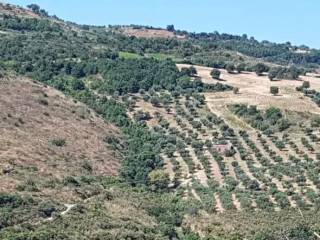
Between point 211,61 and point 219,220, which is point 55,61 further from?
point 219,220

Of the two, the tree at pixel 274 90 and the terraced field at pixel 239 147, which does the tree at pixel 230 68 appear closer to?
the terraced field at pixel 239 147

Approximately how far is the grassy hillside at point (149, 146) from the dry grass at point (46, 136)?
0.90 ft

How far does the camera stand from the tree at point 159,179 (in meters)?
89.4

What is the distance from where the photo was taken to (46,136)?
9881 cm

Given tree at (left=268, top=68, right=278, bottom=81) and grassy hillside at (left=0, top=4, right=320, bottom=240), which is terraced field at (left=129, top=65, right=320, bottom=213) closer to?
grassy hillside at (left=0, top=4, right=320, bottom=240)

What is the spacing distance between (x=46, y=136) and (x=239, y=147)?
27.2 meters

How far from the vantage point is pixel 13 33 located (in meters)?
174

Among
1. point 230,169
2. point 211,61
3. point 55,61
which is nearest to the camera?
point 230,169

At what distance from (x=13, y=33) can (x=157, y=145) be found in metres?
78.3

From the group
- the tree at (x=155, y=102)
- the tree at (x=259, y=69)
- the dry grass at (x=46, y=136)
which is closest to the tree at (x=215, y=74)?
the tree at (x=259, y=69)

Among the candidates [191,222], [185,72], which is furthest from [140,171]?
[185,72]

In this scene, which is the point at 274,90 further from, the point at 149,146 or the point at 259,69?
the point at 149,146

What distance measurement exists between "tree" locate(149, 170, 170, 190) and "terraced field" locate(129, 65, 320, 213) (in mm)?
1163

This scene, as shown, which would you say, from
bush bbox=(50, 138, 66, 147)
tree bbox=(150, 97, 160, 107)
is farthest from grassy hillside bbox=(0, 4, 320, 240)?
tree bbox=(150, 97, 160, 107)
